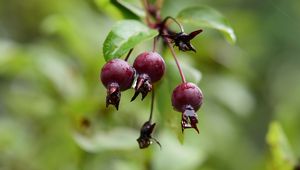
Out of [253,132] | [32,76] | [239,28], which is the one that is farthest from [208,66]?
[253,132]

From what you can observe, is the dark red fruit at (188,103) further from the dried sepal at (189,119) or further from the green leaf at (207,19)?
the green leaf at (207,19)

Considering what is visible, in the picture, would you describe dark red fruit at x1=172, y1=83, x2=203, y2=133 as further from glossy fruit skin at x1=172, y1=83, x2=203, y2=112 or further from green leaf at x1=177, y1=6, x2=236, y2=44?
green leaf at x1=177, y1=6, x2=236, y2=44

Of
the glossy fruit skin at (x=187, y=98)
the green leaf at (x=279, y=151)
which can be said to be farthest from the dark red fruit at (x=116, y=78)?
the green leaf at (x=279, y=151)

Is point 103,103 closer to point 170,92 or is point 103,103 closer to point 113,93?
point 170,92

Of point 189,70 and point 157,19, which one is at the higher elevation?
point 157,19

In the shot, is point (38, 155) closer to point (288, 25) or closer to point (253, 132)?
point (253, 132)
